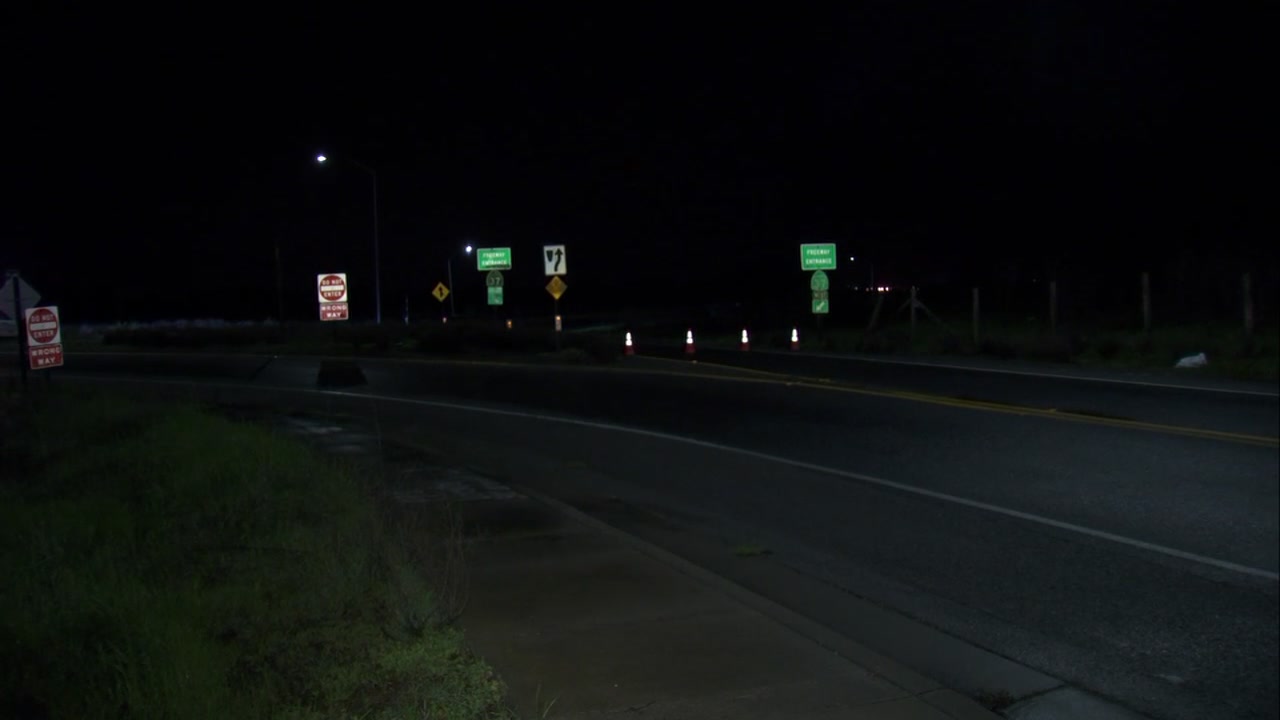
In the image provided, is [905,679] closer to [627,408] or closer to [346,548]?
[346,548]

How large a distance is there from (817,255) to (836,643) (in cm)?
3982

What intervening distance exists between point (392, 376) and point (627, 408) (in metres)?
9.91

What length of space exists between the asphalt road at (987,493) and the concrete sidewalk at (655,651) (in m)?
0.91

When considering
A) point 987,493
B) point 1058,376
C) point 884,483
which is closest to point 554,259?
point 1058,376

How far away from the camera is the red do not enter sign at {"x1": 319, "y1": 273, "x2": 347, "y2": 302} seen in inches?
1359

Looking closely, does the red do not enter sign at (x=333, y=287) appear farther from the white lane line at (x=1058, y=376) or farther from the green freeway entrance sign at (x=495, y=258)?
the green freeway entrance sign at (x=495, y=258)

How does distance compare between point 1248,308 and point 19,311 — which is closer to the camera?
point 19,311

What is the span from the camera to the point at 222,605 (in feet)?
20.6

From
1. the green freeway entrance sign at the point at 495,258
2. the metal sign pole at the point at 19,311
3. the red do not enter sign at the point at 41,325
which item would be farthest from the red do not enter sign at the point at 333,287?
the green freeway entrance sign at the point at 495,258

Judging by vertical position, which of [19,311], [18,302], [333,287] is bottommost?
[19,311]

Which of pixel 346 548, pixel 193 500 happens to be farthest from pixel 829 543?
pixel 193 500

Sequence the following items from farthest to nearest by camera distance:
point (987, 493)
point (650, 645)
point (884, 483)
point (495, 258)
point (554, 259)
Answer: point (495, 258) < point (554, 259) < point (884, 483) < point (987, 493) < point (650, 645)

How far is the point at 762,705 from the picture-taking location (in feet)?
17.8

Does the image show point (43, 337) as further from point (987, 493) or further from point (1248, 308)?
point (1248, 308)
